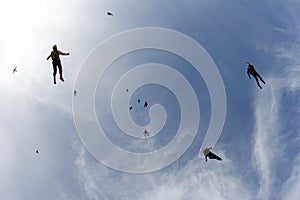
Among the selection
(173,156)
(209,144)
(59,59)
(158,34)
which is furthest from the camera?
(158,34)

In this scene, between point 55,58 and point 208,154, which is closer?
point 55,58

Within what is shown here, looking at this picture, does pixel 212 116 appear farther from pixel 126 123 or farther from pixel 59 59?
pixel 59 59

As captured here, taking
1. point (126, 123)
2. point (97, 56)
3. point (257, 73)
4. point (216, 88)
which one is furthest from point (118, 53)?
point (257, 73)

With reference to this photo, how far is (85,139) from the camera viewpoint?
181 feet

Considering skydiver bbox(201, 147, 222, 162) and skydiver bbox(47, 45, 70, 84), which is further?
skydiver bbox(201, 147, 222, 162)

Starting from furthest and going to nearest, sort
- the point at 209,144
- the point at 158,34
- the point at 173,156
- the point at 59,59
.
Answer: the point at 158,34 < the point at 173,156 < the point at 209,144 < the point at 59,59

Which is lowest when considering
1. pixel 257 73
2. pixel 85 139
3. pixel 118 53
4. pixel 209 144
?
pixel 209 144

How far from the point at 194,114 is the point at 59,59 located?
21633 millimetres

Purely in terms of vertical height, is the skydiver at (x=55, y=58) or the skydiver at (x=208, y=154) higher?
the skydiver at (x=55, y=58)

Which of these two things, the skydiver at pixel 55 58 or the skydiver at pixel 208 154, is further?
the skydiver at pixel 208 154

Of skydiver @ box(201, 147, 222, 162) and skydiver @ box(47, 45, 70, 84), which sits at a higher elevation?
skydiver @ box(47, 45, 70, 84)

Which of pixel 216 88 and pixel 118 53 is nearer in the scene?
pixel 216 88

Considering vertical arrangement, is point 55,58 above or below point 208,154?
above

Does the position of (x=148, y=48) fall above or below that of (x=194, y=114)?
above
